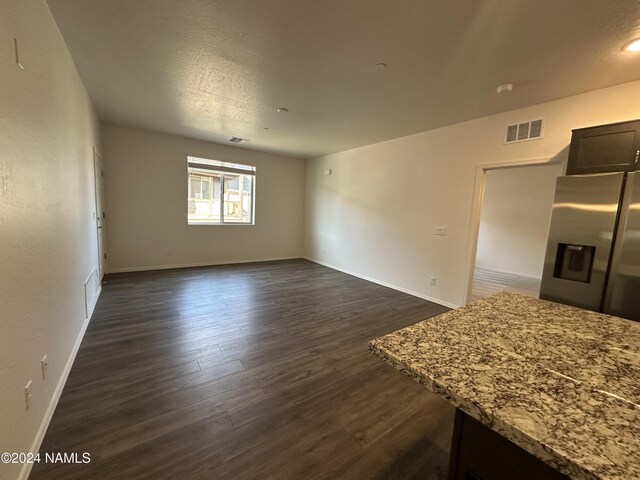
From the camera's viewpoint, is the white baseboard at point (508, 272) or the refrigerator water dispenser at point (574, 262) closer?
the refrigerator water dispenser at point (574, 262)

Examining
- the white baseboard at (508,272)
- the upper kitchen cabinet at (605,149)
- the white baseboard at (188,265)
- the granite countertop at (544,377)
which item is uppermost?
the upper kitchen cabinet at (605,149)

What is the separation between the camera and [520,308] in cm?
142

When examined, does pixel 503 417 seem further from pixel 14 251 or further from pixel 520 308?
pixel 14 251

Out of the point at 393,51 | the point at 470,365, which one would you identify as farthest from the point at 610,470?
the point at 393,51

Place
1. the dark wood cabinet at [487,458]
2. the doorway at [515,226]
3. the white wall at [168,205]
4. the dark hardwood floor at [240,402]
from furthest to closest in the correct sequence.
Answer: the doorway at [515,226] → the white wall at [168,205] → the dark hardwood floor at [240,402] → the dark wood cabinet at [487,458]

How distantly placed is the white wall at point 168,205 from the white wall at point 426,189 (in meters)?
1.54

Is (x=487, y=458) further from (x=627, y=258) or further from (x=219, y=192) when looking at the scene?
(x=219, y=192)

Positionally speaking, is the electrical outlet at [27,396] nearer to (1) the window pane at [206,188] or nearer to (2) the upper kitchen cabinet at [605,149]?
(2) the upper kitchen cabinet at [605,149]

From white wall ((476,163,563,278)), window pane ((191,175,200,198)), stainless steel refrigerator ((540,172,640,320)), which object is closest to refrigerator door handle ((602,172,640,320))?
stainless steel refrigerator ((540,172,640,320))

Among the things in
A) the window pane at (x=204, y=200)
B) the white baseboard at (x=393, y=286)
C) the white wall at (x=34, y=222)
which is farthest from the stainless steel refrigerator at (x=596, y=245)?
the window pane at (x=204, y=200)

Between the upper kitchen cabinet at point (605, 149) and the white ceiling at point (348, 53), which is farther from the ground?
the white ceiling at point (348, 53)

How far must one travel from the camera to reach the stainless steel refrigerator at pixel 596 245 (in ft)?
7.15

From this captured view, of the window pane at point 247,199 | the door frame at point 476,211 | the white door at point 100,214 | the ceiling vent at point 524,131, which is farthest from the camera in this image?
the window pane at point 247,199

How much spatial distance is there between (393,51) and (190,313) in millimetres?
3505
